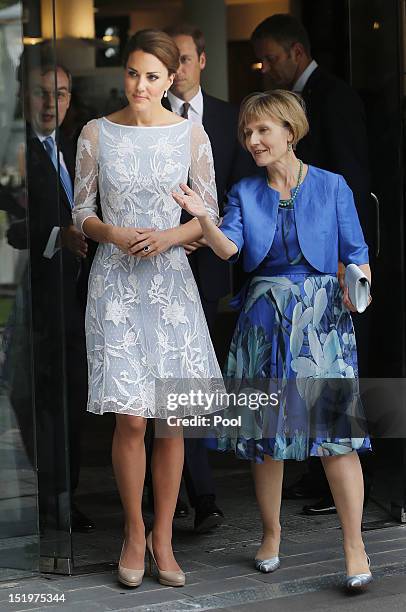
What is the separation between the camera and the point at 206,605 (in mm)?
4215

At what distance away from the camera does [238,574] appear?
4566 millimetres

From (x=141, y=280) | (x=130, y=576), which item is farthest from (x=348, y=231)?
(x=130, y=576)

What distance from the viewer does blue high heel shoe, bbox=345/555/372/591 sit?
169 inches

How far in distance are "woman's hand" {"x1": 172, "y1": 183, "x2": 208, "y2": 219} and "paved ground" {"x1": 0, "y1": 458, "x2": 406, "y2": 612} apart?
131 cm

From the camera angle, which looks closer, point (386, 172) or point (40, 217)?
point (40, 217)

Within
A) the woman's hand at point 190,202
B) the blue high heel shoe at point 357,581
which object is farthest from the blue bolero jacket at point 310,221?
the blue high heel shoe at point 357,581

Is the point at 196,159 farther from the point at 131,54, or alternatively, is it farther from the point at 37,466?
the point at 37,466

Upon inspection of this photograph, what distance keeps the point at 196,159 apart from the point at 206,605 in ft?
5.11

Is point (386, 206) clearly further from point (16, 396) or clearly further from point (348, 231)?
point (16, 396)

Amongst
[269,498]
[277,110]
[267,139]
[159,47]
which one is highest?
[159,47]

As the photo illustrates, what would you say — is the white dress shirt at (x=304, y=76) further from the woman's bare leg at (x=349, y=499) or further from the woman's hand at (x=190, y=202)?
the woman's bare leg at (x=349, y=499)

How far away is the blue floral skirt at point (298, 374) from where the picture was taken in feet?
14.4

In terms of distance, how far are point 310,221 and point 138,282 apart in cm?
64

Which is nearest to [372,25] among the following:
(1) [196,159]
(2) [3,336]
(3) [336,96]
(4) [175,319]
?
(3) [336,96]
